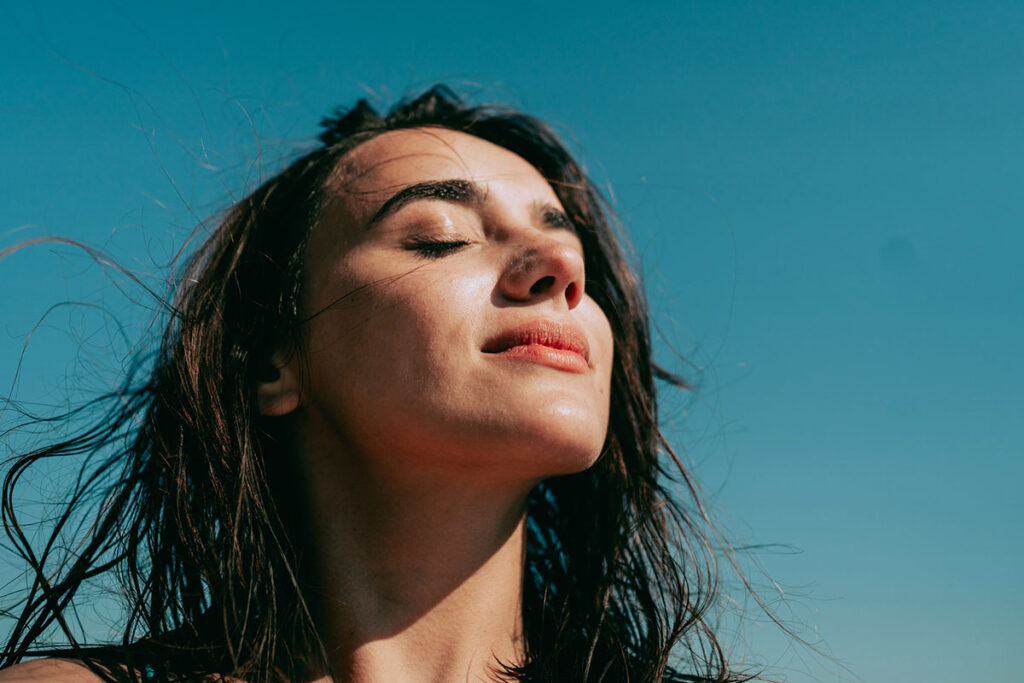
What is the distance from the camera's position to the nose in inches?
117

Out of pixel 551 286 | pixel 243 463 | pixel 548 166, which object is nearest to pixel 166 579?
pixel 243 463

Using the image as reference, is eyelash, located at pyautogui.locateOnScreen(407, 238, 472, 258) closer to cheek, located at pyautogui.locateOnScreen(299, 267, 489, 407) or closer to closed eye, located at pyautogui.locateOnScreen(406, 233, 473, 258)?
closed eye, located at pyautogui.locateOnScreen(406, 233, 473, 258)

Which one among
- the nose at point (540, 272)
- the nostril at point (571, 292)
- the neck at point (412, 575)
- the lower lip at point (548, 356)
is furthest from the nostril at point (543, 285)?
the neck at point (412, 575)

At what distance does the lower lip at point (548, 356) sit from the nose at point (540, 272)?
190mm

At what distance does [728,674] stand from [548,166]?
2364 millimetres

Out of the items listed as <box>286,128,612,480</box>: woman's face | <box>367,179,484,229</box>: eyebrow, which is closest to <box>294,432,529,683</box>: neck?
<box>286,128,612,480</box>: woman's face

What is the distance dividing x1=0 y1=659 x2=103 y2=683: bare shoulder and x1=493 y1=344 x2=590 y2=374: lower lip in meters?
1.54

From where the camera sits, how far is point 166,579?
304 cm

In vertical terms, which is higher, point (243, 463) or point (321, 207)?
point (321, 207)

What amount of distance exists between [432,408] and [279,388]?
78 centimetres

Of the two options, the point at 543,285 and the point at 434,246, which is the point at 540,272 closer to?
the point at 543,285

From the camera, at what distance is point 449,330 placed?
9.34 feet

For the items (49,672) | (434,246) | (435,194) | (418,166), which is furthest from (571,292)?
(49,672)

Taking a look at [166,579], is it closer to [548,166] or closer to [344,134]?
[344,134]
